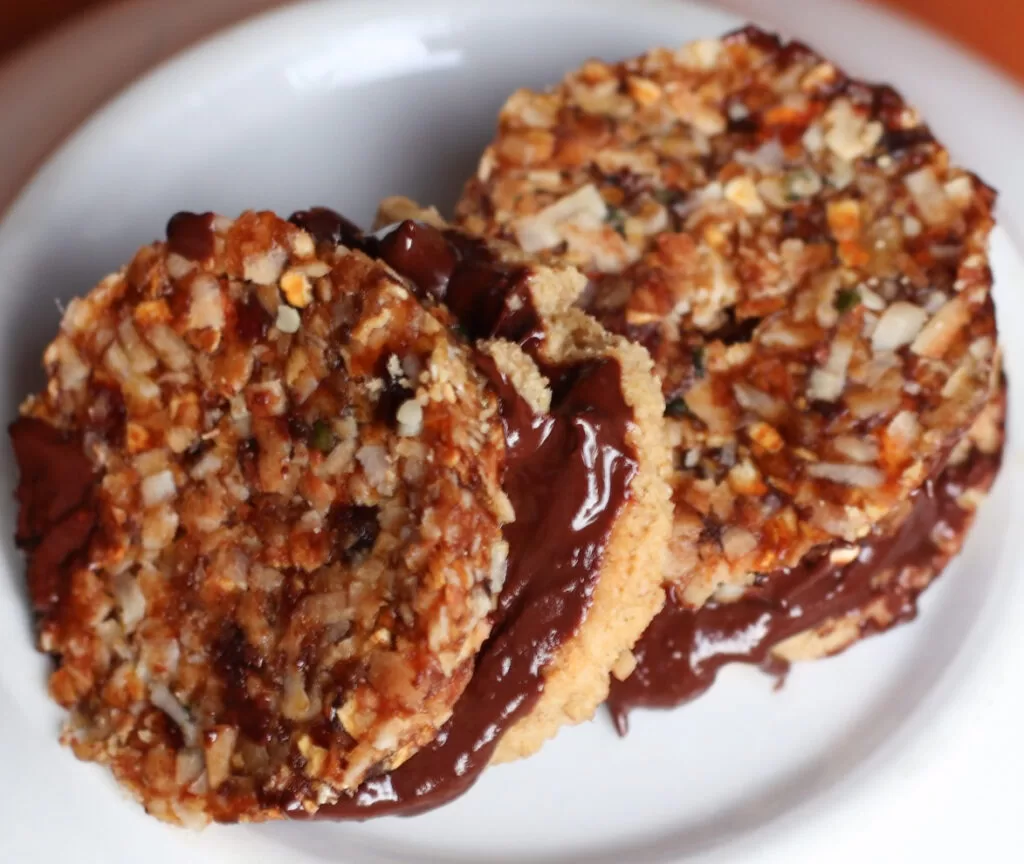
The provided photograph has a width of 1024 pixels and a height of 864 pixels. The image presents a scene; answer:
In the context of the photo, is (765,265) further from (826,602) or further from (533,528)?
(533,528)

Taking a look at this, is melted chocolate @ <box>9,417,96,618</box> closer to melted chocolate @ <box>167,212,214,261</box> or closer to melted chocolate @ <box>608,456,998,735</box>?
melted chocolate @ <box>167,212,214,261</box>

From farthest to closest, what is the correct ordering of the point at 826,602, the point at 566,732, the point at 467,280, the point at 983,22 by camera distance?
the point at 983,22
the point at 566,732
the point at 826,602
the point at 467,280

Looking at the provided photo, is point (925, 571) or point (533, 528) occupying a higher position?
point (925, 571)

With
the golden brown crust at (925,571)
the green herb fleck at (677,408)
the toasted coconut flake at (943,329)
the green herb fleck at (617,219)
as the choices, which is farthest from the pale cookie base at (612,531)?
the golden brown crust at (925,571)

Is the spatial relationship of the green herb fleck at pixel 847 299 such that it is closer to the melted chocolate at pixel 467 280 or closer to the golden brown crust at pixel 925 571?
the golden brown crust at pixel 925 571

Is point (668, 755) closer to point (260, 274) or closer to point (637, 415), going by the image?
point (637, 415)

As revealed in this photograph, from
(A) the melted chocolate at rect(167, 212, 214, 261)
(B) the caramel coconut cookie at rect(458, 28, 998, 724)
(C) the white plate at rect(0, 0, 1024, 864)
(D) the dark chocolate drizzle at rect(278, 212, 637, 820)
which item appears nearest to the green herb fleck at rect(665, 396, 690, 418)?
(B) the caramel coconut cookie at rect(458, 28, 998, 724)

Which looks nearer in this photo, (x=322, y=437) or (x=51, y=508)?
(x=322, y=437)

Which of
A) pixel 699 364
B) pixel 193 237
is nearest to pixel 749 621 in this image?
pixel 699 364
